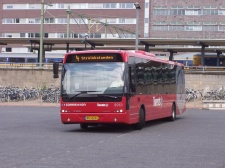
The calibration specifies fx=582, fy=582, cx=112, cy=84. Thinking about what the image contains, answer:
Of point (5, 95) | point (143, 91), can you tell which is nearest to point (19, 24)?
point (5, 95)

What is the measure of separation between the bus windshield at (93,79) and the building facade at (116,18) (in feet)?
207

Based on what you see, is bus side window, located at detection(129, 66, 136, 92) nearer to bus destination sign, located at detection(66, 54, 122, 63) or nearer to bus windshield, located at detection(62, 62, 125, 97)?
bus windshield, located at detection(62, 62, 125, 97)

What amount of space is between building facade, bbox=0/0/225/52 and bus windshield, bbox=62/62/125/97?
6299 centimetres

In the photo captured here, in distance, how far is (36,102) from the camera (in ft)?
153

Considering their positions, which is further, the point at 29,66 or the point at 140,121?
the point at 29,66

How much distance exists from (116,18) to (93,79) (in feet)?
212

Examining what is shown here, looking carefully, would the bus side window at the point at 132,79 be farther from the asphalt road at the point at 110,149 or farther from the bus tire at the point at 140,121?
the asphalt road at the point at 110,149

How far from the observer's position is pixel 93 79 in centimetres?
2008

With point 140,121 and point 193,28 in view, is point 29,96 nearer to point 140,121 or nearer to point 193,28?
point 140,121

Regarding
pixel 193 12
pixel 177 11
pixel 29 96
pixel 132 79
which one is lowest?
pixel 29 96

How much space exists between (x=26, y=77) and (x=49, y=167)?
161ft

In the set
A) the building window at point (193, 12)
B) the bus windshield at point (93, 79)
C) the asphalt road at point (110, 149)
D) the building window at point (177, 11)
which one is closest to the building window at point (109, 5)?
the building window at point (177, 11)

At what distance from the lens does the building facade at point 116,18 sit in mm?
83750

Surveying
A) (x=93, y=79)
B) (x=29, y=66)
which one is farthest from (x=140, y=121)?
(x=29, y=66)
